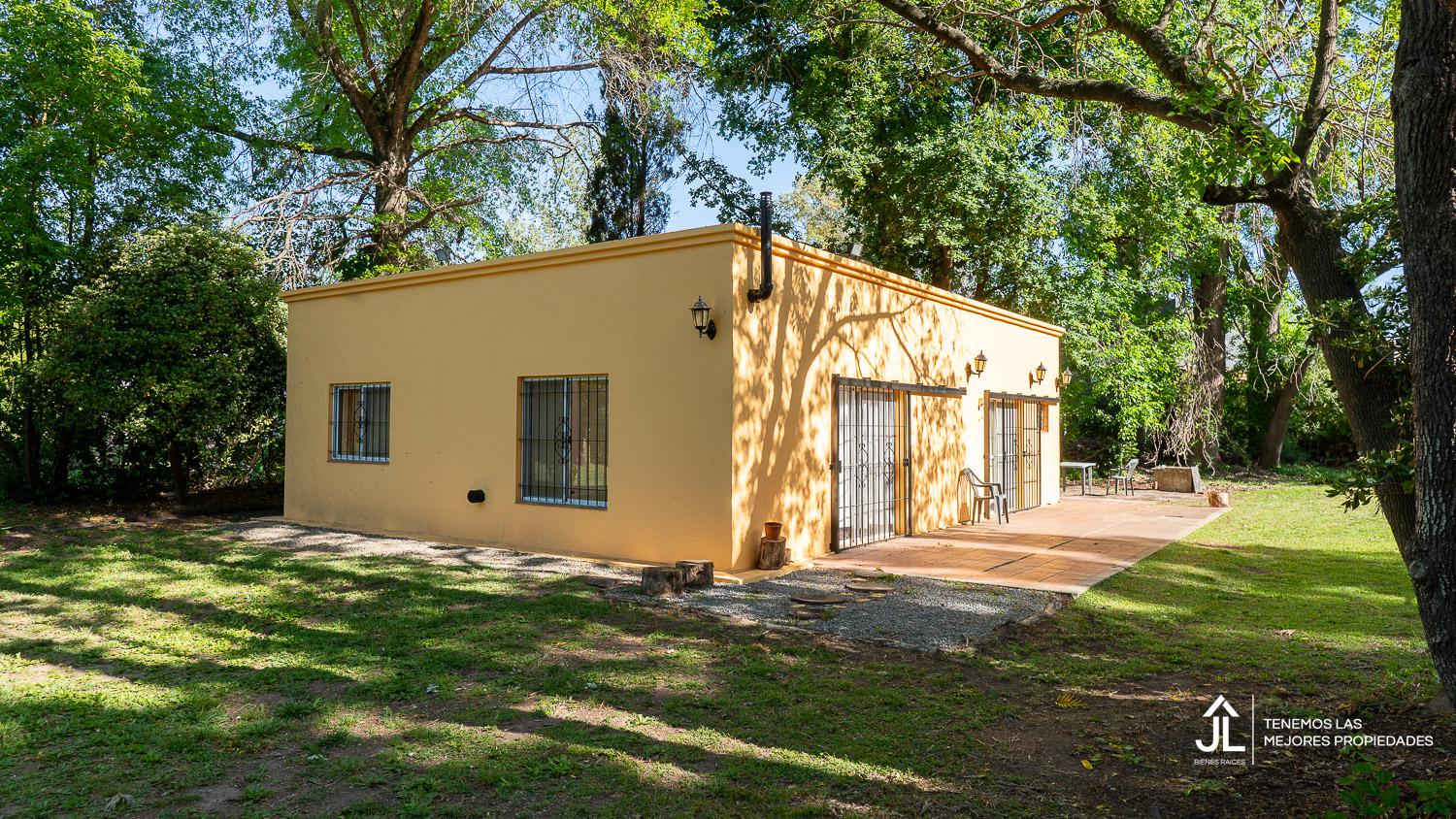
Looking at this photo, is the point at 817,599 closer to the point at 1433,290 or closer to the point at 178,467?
the point at 1433,290

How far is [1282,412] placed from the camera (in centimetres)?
2202

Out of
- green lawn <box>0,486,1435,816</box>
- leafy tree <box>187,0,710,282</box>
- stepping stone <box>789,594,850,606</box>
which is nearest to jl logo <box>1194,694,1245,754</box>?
green lawn <box>0,486,1435,816</box>

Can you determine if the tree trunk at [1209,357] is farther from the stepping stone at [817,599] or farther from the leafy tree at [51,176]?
the leafy tree at [51,176]

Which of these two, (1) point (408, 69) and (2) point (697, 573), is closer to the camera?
(2) point (697, 573)

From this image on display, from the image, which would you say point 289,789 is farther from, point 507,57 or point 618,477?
point 507,57


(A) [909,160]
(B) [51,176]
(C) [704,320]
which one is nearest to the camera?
(C) [704,320]

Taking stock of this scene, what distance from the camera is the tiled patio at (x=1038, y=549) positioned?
806cm

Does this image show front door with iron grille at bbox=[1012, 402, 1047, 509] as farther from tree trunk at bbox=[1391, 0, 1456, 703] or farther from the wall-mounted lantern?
tree trunk at bbox=[1391, 0, 1456, 703]

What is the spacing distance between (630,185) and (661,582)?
15783 mm

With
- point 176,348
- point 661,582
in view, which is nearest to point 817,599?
point 661,582

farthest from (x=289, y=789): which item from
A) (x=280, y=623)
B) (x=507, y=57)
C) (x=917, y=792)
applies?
(x=507, y=57)

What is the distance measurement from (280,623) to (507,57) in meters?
16.2

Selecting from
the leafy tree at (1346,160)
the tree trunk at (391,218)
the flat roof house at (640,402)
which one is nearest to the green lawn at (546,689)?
the leafy tree at (1346,160)

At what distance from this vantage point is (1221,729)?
4164 mm
